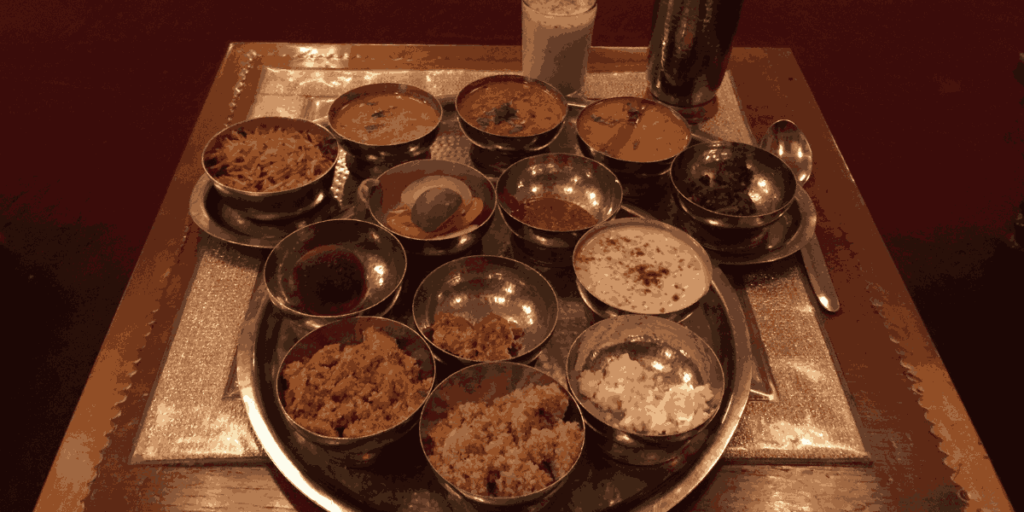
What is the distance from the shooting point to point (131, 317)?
1.84 meters

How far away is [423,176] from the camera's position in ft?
6.93

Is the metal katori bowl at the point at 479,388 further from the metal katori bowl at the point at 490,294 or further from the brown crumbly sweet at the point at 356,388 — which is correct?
the metal katori bowl at the point at 490,294

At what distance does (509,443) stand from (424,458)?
27 centimetres

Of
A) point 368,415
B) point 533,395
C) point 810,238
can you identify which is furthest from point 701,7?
point 368,415

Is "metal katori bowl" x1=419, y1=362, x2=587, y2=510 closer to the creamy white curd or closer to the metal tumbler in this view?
the creamy white curd

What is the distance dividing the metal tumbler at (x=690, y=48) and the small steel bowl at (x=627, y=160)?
363 millimetres

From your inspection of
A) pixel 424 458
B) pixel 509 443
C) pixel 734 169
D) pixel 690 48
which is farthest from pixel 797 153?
pixel 424 458

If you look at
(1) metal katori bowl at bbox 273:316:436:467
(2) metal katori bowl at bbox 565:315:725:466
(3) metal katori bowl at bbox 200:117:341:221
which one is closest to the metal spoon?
(2) metal katori bowl at bbox 565:315:725:466

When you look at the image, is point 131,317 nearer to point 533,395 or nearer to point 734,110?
point 533,395

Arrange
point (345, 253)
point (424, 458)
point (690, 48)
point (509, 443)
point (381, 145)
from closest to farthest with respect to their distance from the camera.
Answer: point (509, 443), point (424, 458), point (345, 253), point (381, 145), point (690, 48)

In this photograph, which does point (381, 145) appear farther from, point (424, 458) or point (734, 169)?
point (734, 169)

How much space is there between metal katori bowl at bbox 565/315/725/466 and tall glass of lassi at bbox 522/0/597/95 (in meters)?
1.51

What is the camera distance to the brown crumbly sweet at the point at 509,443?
50.7 inches

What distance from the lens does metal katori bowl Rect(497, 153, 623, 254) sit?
208 centimetres
